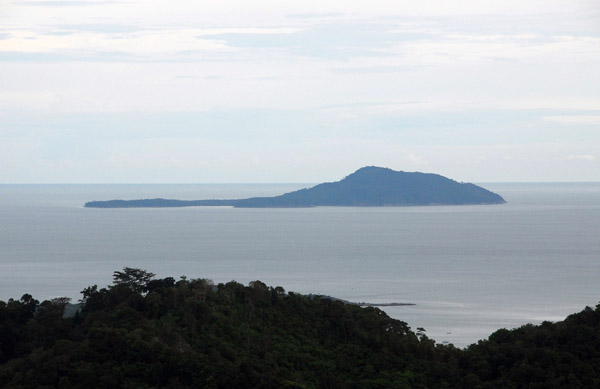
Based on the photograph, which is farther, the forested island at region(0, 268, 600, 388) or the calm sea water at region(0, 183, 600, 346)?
the calm sea water at region(0, 183, 600, 346)

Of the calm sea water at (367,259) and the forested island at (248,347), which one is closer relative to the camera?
the forested island at (248,347)

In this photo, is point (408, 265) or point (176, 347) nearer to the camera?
point (176, 347)

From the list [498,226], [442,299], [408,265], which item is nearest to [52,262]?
[408,265]

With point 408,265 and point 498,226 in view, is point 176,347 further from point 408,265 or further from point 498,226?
point 498,226

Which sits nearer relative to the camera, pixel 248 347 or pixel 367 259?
pixel 248 347
